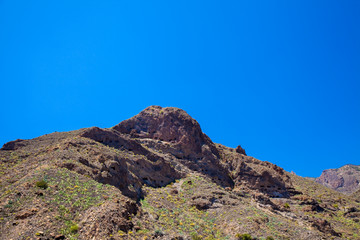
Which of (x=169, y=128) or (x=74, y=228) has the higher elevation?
(x=169, y=128)

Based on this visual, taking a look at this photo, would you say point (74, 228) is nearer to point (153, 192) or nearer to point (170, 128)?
point (153, 192)

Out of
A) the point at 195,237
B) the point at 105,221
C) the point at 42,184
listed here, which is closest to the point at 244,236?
the point at 195,237

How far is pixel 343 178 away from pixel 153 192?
A: 168 meters

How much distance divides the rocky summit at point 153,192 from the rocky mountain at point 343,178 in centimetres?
9420

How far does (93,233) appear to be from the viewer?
23516mm

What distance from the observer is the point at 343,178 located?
166 meters

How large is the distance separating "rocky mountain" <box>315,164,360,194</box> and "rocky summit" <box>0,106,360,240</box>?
94.2 meters

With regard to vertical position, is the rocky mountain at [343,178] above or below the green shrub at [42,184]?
above

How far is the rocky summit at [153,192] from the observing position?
1009 inches

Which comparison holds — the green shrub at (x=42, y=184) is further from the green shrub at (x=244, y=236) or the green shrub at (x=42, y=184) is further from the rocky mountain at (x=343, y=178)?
the rocky mountain at (x=343, y=178)

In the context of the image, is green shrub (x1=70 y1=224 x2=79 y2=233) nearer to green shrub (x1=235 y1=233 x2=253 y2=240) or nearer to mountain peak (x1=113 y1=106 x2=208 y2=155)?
green shrub (x1=235 y1=233 x2=253 y2=240)

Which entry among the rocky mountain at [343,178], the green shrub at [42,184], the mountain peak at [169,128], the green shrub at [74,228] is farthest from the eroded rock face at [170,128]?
the rocky mountain at [343,178]

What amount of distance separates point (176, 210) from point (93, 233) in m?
19.2

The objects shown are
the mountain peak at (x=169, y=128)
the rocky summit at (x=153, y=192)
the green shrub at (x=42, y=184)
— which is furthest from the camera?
the mountain peak at (x=169, y=128)
